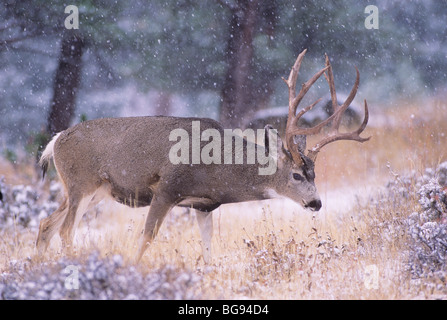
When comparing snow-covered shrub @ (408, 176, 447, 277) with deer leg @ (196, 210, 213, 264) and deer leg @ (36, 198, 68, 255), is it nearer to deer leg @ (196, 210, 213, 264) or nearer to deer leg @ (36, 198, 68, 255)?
deer leg @ (196, 210, 213, 264)

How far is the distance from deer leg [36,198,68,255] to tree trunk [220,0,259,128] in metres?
5.86

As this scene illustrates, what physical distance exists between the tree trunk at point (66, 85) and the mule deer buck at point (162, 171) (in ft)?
15.3

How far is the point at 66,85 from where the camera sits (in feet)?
40.2

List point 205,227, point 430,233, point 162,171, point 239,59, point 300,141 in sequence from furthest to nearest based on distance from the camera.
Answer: point 239,59, point 205,227, point 300,141, point 162,171, point 430,233

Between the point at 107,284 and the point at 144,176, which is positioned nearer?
the point at 107,284

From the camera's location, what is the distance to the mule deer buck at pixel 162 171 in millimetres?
6621

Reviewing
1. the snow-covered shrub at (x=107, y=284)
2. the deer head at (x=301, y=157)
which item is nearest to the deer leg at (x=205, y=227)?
the deer head at (x=301, y=157)

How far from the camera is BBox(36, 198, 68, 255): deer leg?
7.27 metres

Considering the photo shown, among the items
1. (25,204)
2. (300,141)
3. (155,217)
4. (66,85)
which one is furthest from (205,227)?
(66,85)

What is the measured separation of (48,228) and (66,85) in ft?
18.2

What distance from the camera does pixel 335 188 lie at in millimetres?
12250

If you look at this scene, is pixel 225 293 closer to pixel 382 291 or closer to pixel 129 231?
pixel 382 291

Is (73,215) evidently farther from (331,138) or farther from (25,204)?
(25,204)

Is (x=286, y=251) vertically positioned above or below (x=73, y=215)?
below
